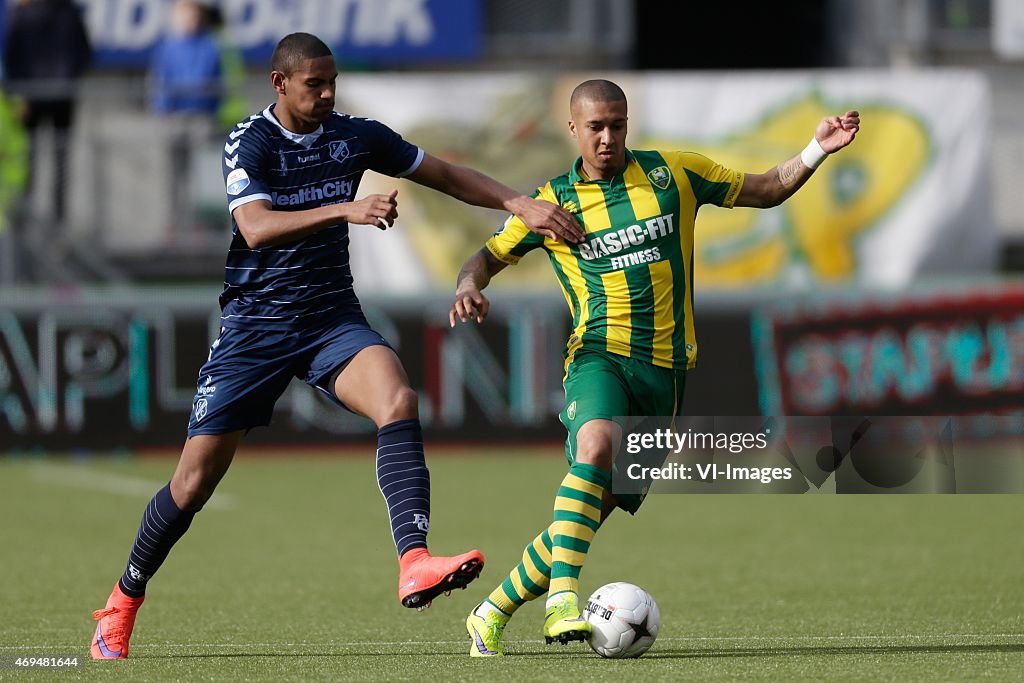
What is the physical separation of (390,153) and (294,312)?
27.1 inches

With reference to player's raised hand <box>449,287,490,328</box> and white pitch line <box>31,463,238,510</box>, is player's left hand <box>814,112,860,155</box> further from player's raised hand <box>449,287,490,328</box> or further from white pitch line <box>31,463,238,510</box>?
white pitch line <box>31,463,238,510</box>

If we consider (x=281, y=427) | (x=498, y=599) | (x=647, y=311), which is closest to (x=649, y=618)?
(x=498, y=599)

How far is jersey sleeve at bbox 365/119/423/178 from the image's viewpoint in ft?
21.6

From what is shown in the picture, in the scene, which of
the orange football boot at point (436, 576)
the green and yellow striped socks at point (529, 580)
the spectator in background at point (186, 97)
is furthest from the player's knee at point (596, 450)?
the spectator in background at point (186, 97)

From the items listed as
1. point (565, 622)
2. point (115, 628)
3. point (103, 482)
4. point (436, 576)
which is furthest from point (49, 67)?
point (565, 622)

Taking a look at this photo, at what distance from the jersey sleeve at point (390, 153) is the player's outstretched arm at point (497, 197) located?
38 mm

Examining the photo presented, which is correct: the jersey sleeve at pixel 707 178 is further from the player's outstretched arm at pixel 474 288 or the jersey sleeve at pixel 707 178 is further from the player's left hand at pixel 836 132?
the player's outstretched arm at pixel 474 288

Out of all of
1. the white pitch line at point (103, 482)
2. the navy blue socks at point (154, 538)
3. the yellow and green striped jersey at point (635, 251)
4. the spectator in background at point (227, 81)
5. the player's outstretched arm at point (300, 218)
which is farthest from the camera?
the spectator in background at point (227, 81)

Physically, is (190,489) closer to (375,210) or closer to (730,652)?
(375,210)

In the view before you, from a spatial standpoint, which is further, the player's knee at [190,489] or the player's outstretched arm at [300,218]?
the player's knee at [190,489]

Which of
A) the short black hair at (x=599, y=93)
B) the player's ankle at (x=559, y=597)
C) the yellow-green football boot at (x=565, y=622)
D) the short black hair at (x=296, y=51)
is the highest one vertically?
the short black hair at (x=296, y=51)

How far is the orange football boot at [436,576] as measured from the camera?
224 inches

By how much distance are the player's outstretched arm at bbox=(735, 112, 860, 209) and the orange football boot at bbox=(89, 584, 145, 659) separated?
8.44ft

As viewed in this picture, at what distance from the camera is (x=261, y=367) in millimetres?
6383
